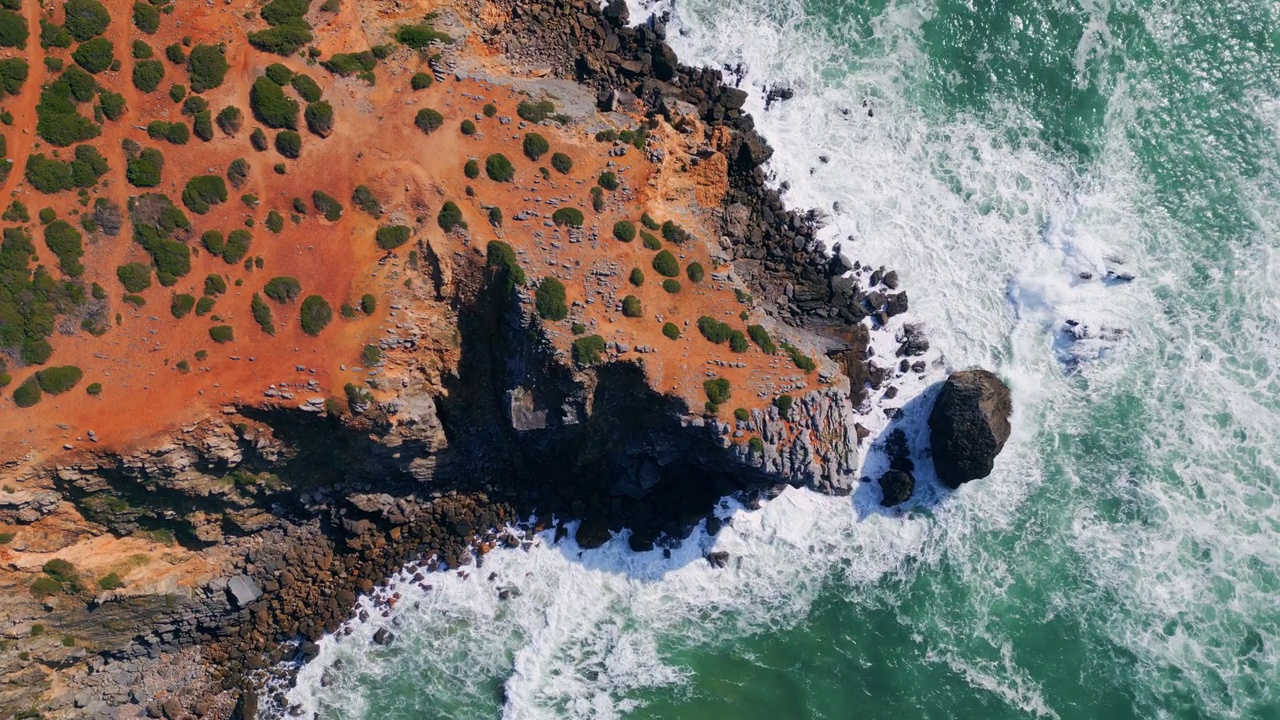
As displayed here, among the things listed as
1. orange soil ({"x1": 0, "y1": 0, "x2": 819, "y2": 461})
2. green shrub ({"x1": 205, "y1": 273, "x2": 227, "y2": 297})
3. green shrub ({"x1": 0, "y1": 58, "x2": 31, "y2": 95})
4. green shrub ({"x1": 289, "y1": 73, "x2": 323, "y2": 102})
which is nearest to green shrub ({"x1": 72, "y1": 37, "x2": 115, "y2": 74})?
orange soil ({"x1": 0, "y1": 0, "x2": 819, "y2": 461})

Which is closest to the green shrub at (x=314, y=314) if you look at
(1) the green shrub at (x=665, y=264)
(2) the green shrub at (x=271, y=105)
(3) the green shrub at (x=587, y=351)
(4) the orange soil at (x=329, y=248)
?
(4) the orange soil at (x=329, y=248)

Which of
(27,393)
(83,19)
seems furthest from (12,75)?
(27,393)

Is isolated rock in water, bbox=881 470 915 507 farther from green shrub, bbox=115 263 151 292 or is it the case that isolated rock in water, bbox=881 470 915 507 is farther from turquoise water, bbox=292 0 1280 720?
green shrub, bbox=115 263 151 292

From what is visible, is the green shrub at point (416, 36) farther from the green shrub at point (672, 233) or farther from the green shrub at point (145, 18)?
the green shrub at point (672, 233)

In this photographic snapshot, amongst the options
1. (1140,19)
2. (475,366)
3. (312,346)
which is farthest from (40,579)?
(1140,19)

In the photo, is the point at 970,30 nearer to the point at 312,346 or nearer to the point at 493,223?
the point at 493,223

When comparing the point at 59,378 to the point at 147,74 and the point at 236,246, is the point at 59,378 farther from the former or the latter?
the point at 147,74
